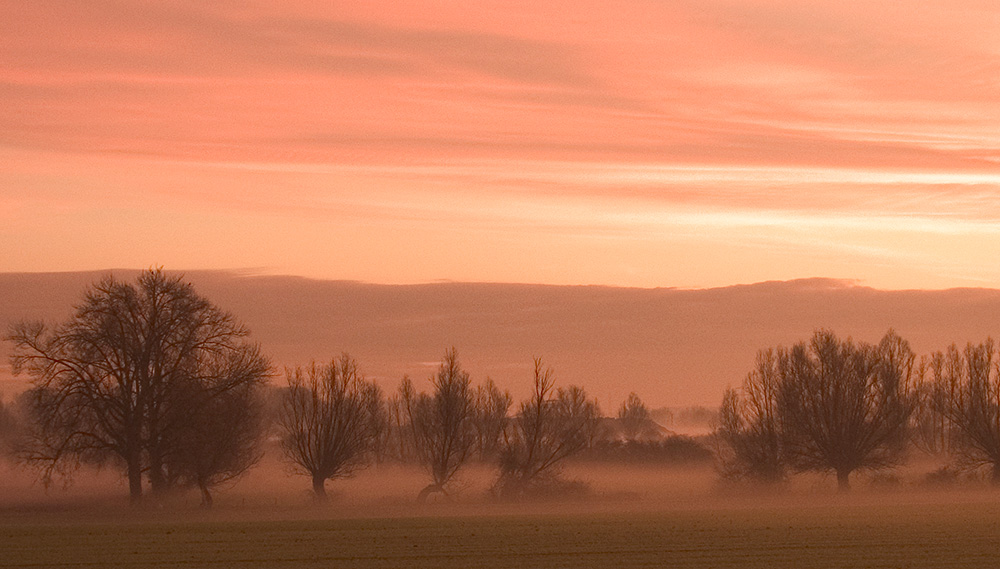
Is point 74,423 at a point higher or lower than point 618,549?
higher

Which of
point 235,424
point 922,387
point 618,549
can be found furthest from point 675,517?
point 922,387

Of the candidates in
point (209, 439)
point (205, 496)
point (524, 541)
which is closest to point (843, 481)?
point (205, 496)

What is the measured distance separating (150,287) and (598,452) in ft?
182

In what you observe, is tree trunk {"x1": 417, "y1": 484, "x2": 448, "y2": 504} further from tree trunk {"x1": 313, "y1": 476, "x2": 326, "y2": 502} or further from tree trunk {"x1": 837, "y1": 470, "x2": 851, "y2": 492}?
tree trunk {"x1": 837, "y1": 470, "x2": 851, "y2": 492}

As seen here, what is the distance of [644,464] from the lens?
10431 cm

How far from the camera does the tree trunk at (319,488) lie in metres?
71.4

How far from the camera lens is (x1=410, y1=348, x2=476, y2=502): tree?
81812mm

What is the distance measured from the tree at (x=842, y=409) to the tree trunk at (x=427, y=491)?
27126mm

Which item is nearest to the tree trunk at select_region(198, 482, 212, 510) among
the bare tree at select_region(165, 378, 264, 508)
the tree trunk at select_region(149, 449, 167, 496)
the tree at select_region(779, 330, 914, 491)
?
the bare tree at select_region(165, 378, 264, 508)

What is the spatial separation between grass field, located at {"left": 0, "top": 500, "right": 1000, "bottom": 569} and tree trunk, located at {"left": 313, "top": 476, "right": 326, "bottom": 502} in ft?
58.8

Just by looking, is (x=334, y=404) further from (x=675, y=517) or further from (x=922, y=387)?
(x=922, y=387)

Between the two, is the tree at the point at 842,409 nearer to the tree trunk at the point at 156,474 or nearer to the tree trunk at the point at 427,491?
the tree trunk at the point at 427,491

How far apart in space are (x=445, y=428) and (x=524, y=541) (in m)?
44.3

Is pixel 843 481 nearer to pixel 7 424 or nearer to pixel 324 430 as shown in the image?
pixel 324 430
